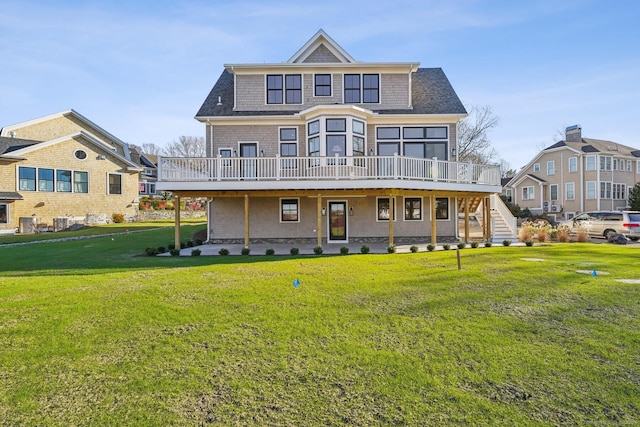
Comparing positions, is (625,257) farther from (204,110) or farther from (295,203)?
(204,110)

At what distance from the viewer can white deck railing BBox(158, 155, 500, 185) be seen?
12.9 m

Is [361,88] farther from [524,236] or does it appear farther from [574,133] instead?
[574,133]

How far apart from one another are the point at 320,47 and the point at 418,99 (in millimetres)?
5666

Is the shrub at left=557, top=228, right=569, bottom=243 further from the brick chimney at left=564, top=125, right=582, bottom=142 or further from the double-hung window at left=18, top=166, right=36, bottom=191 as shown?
the double-hung window at left=18, top=166, right=36, bottom=191

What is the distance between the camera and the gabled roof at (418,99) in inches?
642

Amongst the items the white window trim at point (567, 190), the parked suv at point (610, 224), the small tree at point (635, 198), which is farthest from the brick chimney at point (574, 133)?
the parked suv at point (610, 224)

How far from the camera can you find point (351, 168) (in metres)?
13.1

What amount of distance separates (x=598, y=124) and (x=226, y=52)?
4512cm

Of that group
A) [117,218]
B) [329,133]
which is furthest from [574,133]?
[117,218]

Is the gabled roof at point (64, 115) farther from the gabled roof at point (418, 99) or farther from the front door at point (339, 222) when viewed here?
the front door at point (339, 222)

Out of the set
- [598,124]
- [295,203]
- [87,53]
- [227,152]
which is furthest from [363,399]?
[598,124]

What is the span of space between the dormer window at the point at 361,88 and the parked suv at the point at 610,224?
547 inches

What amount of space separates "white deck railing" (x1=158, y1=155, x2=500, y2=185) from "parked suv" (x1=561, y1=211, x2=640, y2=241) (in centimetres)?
1173

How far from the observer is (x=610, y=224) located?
1867cm
